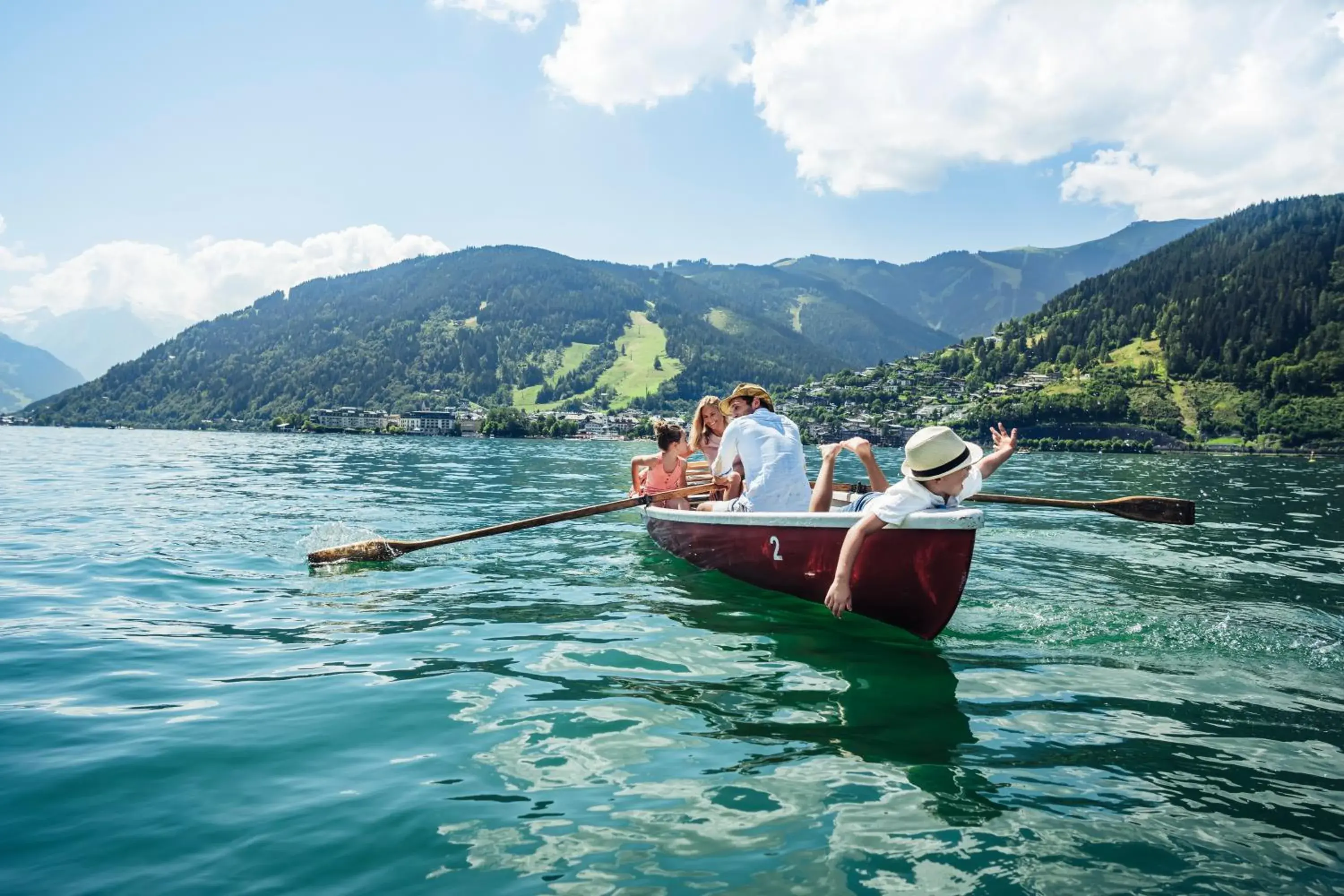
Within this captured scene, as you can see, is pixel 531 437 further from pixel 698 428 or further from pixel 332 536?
pixel 698 428

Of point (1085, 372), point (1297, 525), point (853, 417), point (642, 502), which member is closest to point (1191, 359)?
point (1085, 372)

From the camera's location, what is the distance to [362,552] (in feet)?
40.0

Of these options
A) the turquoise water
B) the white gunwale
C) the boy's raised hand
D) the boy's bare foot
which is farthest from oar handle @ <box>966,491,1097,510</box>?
the boy's bare foot

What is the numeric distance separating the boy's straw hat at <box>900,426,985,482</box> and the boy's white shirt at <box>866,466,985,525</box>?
0.15 m

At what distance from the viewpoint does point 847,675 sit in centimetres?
704

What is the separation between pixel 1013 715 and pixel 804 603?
4054mm

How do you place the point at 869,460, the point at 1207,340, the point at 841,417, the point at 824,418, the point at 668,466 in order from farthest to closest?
the point at 824,418, the point at 841,417, the point at 1207,340, the point at 668,466, the point at 869,460

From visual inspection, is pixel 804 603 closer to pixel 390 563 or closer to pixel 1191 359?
pixel 390 563

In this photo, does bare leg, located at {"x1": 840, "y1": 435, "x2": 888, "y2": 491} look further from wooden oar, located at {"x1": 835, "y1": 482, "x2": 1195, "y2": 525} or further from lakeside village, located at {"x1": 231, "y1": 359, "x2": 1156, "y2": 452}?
lakeside village, located at {"x1": 231, "y1": 359, "x2": 1156, "y2": 452}

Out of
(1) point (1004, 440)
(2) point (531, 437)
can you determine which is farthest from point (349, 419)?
(1) point (1004, 440)

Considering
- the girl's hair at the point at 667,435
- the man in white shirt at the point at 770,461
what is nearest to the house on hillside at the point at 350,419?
the girl's hair at the point at 667,435

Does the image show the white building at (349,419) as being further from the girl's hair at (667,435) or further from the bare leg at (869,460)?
the bare leg at (869,460)

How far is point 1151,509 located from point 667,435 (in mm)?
7559

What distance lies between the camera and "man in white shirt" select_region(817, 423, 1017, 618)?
6727 mm
